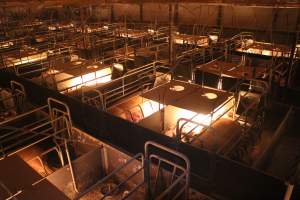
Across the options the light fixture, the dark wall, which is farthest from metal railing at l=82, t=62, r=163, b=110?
the light fixture

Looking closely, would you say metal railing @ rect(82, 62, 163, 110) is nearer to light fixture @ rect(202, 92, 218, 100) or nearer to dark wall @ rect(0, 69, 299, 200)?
dark wall @ rect(0, 69, 299, 200)

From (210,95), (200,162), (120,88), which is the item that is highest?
(210,95)

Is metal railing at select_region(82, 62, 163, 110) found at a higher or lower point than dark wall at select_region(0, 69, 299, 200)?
higher

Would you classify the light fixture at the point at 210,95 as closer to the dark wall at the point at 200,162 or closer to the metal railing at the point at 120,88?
the dark wall at the point at 200,162

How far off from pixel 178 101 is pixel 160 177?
1717 mm

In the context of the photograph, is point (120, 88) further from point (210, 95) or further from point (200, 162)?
point (200, 162)

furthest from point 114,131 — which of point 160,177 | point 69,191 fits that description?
point 160,177

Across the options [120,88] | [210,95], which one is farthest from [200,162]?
[120,88]

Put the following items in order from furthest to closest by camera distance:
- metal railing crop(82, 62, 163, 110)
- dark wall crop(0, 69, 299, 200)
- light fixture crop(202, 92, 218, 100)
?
metal railing crop(82, 62, 163, 110)
light fixture crop(202, 92, 218, 100)
dark wall crop(0, 69, 299, 200)

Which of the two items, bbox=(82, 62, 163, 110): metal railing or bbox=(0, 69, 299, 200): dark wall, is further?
bbox=(82, 62, 163, 110): metal railing

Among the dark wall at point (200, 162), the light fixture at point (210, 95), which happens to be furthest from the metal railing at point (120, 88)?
the light fixture at point (210, 95)

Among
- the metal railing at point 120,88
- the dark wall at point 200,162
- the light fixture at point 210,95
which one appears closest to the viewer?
the dark wall at point 200,162

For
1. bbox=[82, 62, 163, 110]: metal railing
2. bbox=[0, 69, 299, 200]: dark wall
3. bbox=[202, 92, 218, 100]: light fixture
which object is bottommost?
bbox=[0, 69, 299, 200]: dark wall

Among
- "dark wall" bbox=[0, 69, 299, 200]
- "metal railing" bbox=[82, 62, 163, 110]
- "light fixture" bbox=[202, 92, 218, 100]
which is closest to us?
"dark wall" bbox=[0, 69, 299, 200]
